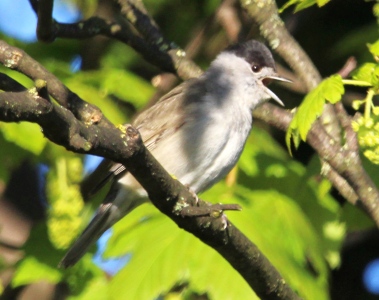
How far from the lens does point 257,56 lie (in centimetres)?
553

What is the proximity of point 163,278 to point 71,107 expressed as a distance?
1.29 m

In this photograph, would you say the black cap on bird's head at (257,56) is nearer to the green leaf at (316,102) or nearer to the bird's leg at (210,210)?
the green leaf at (316,102)

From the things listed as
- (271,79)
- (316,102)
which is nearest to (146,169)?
(316,102)

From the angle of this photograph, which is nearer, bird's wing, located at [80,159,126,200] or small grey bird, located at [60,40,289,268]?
bird's wing, located at [80,159,126,200]

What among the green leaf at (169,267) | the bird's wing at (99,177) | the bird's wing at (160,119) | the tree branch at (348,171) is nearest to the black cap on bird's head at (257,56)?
the bird's wing at (160,119)

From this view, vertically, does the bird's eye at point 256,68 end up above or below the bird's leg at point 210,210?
below

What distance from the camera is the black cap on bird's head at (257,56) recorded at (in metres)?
5.48

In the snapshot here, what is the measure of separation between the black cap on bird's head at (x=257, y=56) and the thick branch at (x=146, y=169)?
76.2 inches

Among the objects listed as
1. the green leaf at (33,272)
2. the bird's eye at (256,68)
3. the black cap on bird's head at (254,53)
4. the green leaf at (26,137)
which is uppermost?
the green leaf at (26,137)

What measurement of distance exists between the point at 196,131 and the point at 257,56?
91cm

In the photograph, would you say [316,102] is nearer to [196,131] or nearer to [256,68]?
[196,131]

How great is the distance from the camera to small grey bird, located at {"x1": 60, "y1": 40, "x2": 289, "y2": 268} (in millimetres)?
4707

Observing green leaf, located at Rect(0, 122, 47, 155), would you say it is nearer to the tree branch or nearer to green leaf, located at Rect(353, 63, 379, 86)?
the tree branch

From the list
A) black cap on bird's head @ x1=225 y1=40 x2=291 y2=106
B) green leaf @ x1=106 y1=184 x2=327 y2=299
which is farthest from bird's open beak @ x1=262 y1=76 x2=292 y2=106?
green leaf @ x1=106 y1=184 x2=327 y2=299
